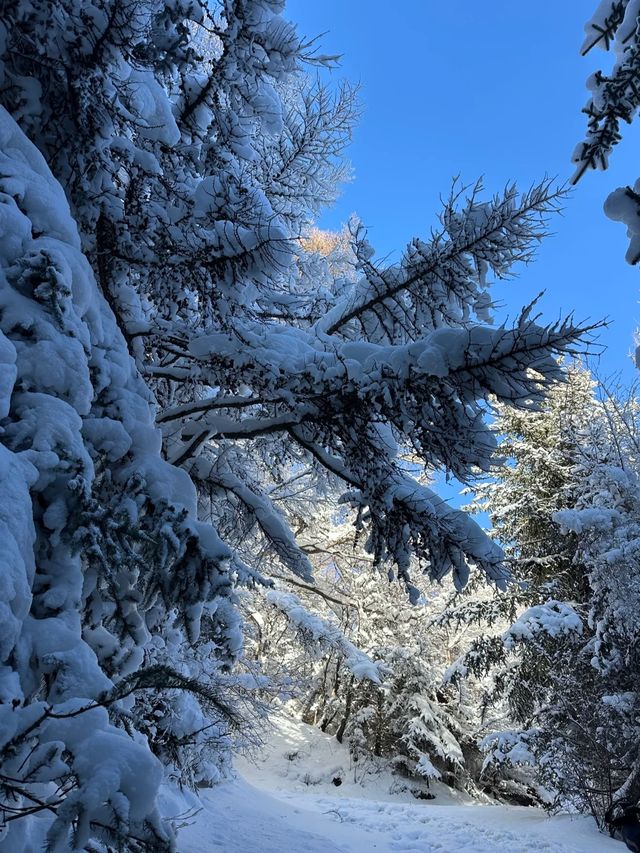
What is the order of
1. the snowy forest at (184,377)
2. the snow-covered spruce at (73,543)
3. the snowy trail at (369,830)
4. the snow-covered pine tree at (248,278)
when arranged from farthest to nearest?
1. the snowy trail at (369,830)
2. the snow-covered pine tree at (248,278)
3. the snowy forest at (184,377)
4. the snow-covered spruce at (73,543)

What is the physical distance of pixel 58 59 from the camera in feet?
10.1

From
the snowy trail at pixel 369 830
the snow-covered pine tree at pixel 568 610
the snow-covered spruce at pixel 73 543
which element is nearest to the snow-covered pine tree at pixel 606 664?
the snow-covered pine tree at pixel 568 610

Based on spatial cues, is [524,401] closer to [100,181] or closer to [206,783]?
[100,181]

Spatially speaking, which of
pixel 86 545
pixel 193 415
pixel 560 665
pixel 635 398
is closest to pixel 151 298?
pixel 193 415

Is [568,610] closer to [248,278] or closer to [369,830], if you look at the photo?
[369,830]

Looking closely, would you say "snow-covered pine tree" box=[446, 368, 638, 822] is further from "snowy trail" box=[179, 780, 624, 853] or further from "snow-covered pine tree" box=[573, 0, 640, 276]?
"snow-covered pine tree" box=[573, 0, 640, 276]

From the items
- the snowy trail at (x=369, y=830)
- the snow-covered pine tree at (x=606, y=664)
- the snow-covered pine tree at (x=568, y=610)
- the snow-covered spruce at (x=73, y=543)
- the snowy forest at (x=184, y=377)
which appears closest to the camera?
the snow-covered spruce at (x=73, y=543)

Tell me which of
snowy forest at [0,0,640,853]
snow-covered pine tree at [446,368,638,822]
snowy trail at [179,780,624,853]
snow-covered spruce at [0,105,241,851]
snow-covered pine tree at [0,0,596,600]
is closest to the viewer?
snow-covered spruce at [0,105,241,851]

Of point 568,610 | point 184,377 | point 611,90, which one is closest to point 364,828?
point 568,610

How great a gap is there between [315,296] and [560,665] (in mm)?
8246

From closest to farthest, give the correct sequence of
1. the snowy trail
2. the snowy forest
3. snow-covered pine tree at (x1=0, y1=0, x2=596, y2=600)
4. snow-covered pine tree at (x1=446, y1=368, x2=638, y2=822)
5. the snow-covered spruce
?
the snow-covered spruce, the snowy forest, snow-covered pine tree at (x1=0, y1=0, x2=596, y2=600), the snowy trail, snow-covered pine tree at (x1=446, y1=368, x2=638, y2=822)

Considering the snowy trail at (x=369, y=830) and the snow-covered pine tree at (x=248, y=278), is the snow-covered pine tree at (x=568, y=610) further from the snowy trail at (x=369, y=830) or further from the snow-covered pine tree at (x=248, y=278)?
the snow-covered pine tree at (x=248, y=278)

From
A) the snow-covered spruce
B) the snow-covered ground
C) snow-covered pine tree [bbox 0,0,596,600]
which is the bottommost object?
the snow-covered ground

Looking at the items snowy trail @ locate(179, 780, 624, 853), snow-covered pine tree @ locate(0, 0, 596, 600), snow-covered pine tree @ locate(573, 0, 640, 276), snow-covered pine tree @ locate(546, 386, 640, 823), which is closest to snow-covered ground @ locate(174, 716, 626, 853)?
snowy trail @ locate(179, 780, 624, 853)
